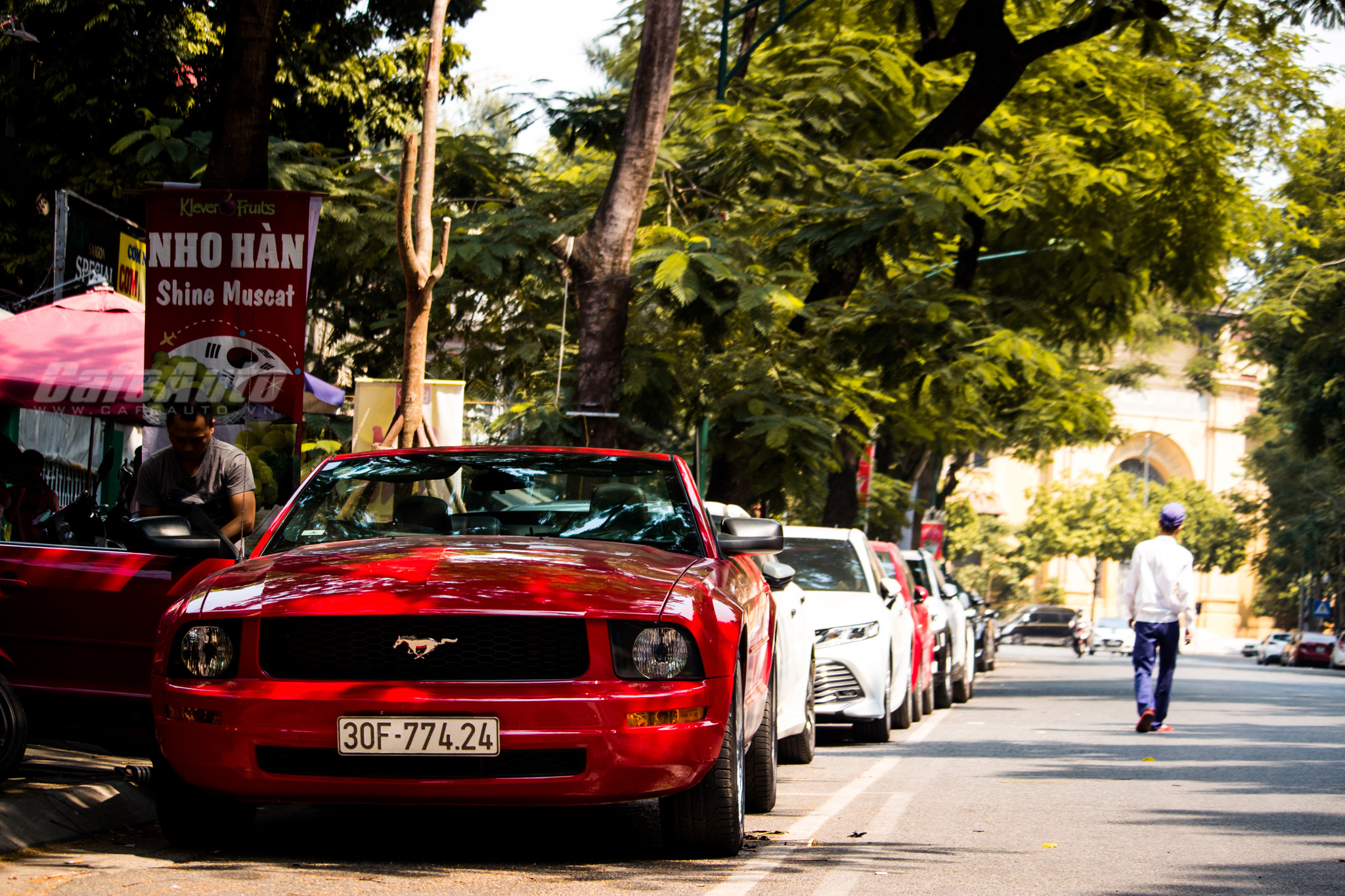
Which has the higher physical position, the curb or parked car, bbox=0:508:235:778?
parked car, bbox=0:508:235:778

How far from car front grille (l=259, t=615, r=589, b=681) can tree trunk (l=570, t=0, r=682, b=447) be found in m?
7.91

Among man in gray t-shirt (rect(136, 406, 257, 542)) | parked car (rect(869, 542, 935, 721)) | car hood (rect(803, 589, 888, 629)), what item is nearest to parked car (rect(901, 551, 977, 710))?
parked car (rect(869, 542, 935, 721))

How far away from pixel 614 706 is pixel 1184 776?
572 cm

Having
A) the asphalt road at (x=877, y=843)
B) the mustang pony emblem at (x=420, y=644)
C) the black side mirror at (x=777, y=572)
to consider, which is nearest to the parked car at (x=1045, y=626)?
the asphalt road at (x=877, y=843)

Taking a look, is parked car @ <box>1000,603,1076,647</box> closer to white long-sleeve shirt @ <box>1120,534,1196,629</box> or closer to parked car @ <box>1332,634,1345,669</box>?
parked car @ <box>1332,634,1345,669</box>

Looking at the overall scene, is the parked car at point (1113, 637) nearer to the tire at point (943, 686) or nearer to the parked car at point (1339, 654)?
the parked car at point (1339, 654)

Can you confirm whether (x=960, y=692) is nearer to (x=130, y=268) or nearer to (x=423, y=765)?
(x=130, y=268)

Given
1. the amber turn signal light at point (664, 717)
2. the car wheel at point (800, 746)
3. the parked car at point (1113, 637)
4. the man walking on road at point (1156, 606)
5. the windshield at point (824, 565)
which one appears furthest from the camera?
the parked car at point (1113, 637)

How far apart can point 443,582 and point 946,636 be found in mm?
13458

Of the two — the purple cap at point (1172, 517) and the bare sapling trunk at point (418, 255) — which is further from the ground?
the bare sapling trunk at point (418, 255)

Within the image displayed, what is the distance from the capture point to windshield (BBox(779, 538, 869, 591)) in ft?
42.7

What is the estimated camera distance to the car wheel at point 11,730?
6.25 m

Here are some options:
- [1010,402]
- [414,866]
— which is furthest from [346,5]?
[414,866]

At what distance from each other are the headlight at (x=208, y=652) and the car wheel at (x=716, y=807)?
166cm
